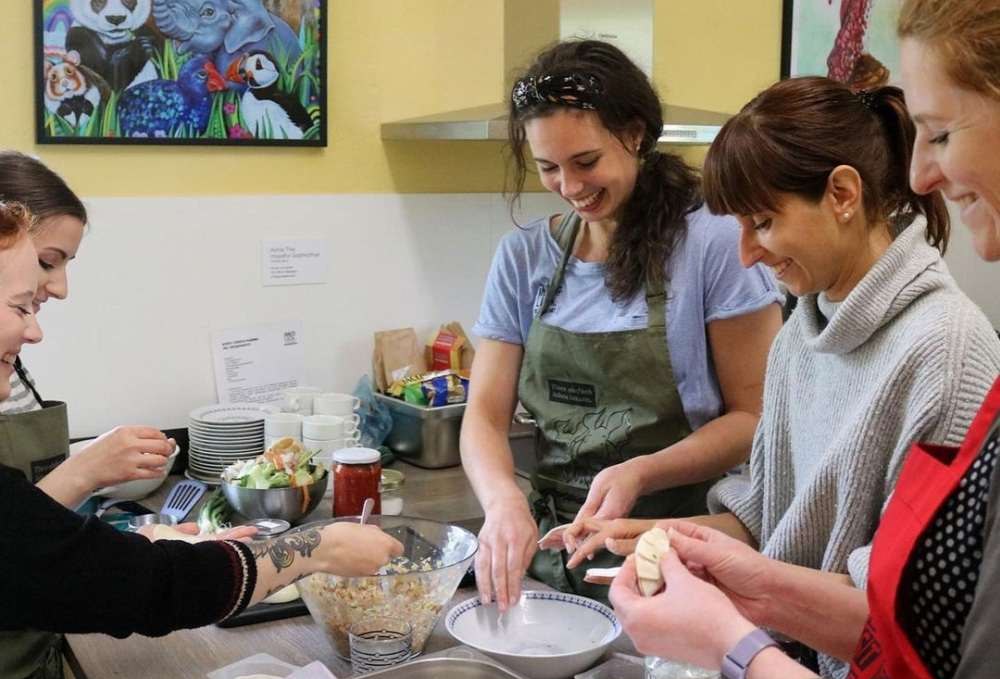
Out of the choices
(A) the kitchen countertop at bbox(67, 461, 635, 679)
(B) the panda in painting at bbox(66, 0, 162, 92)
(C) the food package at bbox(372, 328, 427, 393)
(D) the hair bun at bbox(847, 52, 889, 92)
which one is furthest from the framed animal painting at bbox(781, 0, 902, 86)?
(A) the kitchen countertop at bbox(67, 461, 635, 679)

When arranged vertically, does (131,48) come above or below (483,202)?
above

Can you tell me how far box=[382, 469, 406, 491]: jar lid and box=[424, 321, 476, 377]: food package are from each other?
0.42 m

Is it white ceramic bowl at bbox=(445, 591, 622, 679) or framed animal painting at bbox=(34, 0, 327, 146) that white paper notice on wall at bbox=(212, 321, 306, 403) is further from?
white ceramic bowl at bbox=(445, 591, 622, 679)

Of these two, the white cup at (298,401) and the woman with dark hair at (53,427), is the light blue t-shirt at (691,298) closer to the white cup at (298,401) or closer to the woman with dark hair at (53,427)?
the woman with dark hair at (53,427)

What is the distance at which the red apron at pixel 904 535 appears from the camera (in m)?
0.99

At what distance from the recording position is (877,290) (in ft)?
4.37

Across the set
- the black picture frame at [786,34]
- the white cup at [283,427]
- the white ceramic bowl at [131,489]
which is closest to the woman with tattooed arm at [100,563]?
the white ceramic bowl at [131,489]

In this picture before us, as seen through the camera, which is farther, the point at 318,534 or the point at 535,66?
the point at 535,66

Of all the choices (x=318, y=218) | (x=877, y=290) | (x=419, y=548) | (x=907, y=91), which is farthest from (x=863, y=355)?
(x=318, y=218)

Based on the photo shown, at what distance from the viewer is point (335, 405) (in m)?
2.66

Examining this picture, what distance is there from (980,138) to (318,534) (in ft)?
3.13

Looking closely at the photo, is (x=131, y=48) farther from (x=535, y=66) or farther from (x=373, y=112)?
(x=535, y=66)

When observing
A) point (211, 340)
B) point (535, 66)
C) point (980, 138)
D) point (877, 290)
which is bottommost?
A: point (211, 340)

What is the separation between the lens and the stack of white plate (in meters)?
2.58
